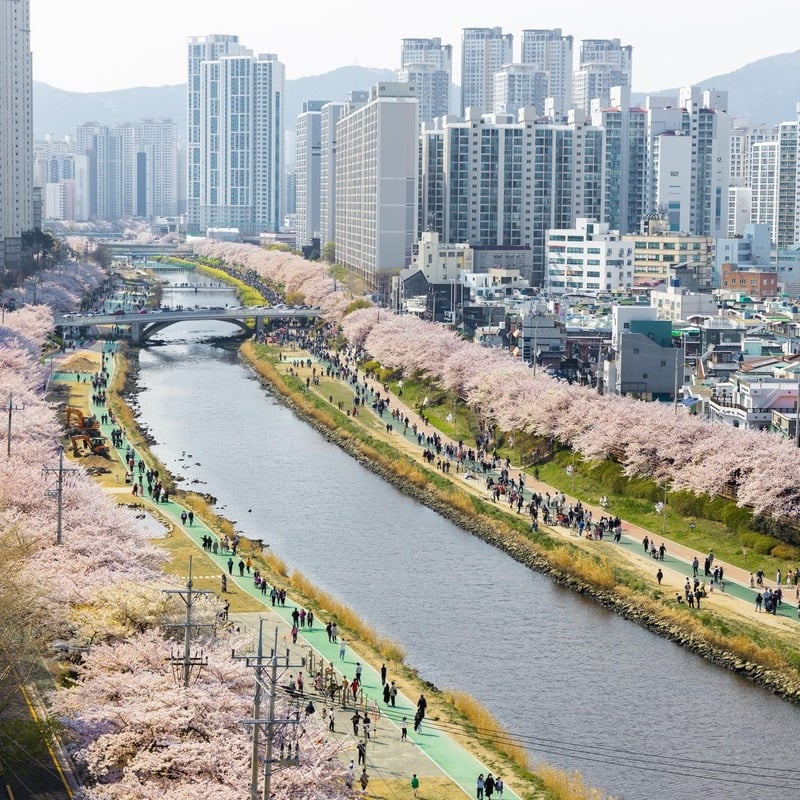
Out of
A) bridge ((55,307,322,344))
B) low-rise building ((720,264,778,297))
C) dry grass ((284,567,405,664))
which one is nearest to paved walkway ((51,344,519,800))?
dry grass ((284,567,405,664))

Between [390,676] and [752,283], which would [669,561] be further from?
[752,283]

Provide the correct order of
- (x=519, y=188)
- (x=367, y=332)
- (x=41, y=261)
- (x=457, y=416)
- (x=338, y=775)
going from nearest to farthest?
(x=338, y=775) → (x=457, y=416) → (x=367, y=332) → (x=519, y=188) → (x=41, y=261)

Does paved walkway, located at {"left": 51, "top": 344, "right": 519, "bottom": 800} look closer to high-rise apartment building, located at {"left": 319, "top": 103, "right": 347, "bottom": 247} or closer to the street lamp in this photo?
the street lamp

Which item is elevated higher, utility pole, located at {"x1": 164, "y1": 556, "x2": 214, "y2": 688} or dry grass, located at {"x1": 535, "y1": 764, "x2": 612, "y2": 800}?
utility pole, located at {"x1": 164, "y1": 556, "x2": 214, "y2": 688}

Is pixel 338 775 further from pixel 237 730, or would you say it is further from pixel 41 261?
pixel 41 261

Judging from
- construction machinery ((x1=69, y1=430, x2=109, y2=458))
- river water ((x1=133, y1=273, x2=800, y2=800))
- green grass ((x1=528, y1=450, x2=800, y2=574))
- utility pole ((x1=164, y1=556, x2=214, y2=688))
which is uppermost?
utility pole ((x1=164, y1=556, x2=214, y2=688))

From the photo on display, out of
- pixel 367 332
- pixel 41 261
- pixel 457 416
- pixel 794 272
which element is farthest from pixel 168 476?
pixel 41 261

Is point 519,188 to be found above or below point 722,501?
above

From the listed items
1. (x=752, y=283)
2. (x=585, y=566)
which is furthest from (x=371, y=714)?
(x=752, y=283)
